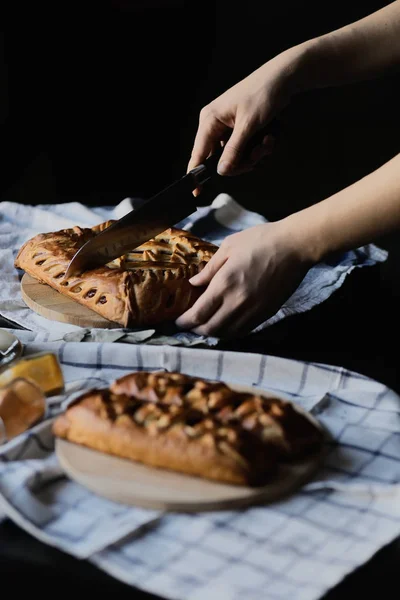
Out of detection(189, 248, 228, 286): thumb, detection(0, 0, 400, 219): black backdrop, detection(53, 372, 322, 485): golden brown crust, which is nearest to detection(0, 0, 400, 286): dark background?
detection(0, 0, 400, 219): black backdrop

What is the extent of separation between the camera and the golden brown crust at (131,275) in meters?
1.44

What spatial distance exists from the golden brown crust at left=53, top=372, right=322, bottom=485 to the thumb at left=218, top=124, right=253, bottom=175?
688 millimetres

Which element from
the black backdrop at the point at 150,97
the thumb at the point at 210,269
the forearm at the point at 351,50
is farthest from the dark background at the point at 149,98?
the thumb at the point at 210,269

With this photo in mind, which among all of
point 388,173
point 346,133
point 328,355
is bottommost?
point 346,133

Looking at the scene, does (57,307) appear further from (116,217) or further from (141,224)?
(116,217)

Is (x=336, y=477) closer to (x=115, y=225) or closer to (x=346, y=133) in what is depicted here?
(x=115, y=225)

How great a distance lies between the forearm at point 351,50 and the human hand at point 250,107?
3cm

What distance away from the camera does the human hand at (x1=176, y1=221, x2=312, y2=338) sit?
1285 mm

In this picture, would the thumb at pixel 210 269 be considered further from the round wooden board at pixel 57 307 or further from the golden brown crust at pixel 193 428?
the golden brown crust at pixel 193 428

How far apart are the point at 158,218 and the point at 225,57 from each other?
163 centimetres

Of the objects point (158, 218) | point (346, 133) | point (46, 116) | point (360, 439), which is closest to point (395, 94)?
point (346, 133)

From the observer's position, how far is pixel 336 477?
3.11 feet

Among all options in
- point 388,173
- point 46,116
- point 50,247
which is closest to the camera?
point 388,173

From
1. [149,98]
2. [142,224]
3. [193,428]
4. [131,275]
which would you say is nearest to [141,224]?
[142,224]
